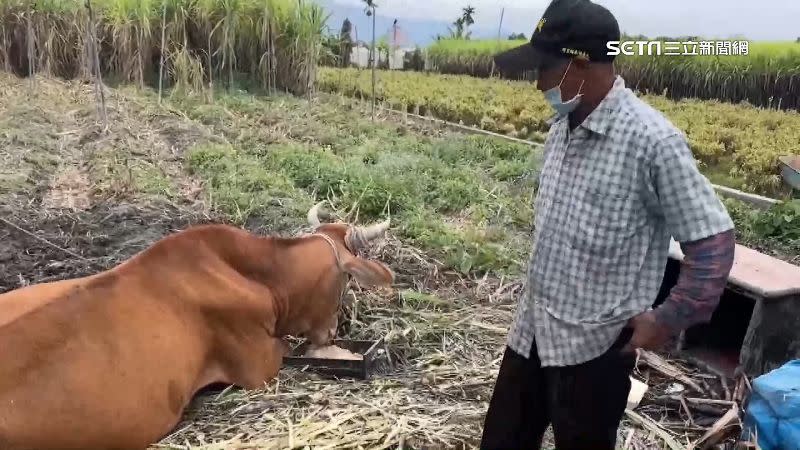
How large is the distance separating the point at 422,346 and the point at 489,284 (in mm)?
1010

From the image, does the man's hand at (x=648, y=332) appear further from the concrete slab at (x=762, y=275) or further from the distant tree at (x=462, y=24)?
the distant tree at (x=462, y=24)

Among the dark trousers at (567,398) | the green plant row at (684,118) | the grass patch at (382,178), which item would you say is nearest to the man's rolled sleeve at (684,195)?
the dark trousers at (567,398)

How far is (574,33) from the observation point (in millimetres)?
2219

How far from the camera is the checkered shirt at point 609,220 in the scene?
6.85ft

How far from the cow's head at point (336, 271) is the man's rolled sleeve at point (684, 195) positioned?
1.94 meters

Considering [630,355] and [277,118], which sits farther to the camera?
[277,118]

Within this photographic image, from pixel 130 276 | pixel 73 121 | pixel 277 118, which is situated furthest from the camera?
pixel 277 118

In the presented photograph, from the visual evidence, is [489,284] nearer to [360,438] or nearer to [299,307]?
[299,307]

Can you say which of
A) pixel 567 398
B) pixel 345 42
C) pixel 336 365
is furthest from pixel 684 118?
pixel 345 42

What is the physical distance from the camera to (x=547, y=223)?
239 centimetres

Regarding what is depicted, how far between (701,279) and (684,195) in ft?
0.77

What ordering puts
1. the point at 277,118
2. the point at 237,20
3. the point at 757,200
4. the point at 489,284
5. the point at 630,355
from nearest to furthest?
1. the point at 630,355
2. the point at 489,284
3. the point at 757,200
4. the point at 277,118
5. the point at 237,20

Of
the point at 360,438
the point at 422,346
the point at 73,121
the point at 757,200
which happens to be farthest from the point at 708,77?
the point at 360,438

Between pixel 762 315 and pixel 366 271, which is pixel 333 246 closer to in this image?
pixel 366 271
